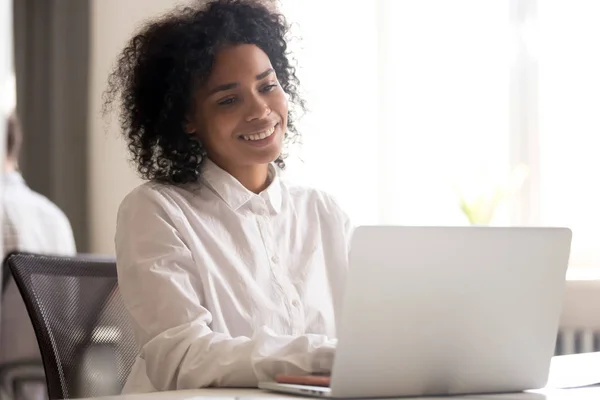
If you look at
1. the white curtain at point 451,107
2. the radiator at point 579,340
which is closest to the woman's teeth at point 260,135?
the radiator at point 579,340

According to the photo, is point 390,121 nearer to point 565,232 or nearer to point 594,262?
point 594,262

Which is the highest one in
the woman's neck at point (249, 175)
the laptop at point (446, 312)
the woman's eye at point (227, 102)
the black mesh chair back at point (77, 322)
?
the woman's eye at point (227, 102)

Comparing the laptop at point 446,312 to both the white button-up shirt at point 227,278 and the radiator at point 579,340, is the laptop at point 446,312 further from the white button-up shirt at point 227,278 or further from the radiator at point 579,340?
the radiator at point 579,340

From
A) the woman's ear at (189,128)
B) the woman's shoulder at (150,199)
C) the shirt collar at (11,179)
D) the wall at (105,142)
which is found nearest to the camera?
the woman's shoulder at (150,199)

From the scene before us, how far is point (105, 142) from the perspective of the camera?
4801 millimetres

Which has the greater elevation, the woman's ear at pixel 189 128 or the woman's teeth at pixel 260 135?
the woman's ear at pixel 189 128

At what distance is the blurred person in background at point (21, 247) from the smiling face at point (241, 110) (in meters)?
1.12

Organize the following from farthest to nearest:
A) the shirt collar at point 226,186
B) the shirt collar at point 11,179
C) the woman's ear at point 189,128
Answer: the shirt collar at point 11,179, the woman's ear at point 189,128, the shirt collar at point 226,186

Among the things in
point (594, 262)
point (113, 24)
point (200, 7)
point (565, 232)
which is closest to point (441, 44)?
point (594, 262)

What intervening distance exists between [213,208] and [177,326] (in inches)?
13.2

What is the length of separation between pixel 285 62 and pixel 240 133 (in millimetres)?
368

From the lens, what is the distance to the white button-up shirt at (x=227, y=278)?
1.32m

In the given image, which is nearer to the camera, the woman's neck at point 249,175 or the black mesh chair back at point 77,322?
the black mesh chair back at point 77,322

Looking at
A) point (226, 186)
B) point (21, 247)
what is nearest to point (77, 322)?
point (226, 186)
